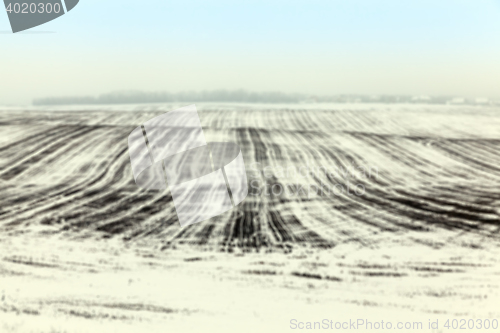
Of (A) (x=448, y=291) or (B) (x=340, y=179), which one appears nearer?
(A) (x=448, y=291)

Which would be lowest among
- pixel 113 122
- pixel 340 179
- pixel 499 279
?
pixel 499 279

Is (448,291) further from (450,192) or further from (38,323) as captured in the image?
(38,323)

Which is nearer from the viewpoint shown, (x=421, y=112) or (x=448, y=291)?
(x=448, y=291)

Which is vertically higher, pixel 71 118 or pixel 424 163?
pixel 71 118

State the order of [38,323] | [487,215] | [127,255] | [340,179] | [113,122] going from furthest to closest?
[113,122]
[340,179]
[487,215]
[127,255]
[38,323]

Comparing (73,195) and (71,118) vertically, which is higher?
(71,118)

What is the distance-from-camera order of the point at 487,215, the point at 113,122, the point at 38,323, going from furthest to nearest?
the point at 113,122
the point at 487,215
the point at 38,323

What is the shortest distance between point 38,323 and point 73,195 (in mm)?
334

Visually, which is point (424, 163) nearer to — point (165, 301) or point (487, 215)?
point (487, 215)

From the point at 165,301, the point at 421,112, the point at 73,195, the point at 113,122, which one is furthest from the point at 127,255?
the point at 421,112

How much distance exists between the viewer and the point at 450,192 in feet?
2.69

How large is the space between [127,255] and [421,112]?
862 millimetres

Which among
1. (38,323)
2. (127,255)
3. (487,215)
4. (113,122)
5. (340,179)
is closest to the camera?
(38,323)

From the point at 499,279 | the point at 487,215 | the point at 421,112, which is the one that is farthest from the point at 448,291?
the point at 421,112
